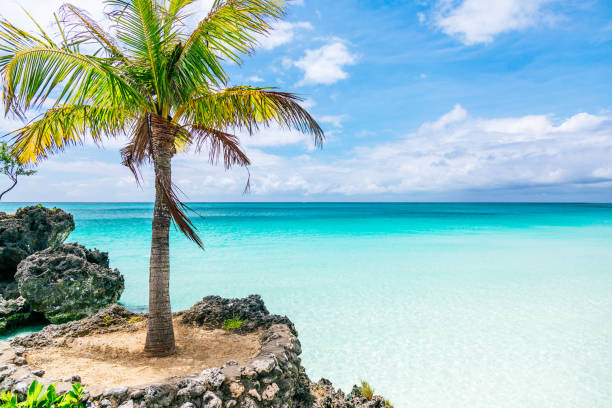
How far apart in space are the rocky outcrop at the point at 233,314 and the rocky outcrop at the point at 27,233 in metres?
6.10

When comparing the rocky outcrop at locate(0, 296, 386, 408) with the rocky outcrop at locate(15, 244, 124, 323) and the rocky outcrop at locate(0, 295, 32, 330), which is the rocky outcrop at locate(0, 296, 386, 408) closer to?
the rocky outcrop at locate(15, 244, 124, 323)

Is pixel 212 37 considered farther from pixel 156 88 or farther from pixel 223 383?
pixel 223 383

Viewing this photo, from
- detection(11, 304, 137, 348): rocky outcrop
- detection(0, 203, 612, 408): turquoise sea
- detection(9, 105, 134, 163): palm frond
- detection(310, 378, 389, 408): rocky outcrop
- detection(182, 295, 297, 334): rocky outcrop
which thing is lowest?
detection(0, 203, 612, 408): turquoise sea

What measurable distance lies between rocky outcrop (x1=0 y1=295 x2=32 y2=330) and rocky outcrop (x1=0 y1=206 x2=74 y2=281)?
1.43 metres

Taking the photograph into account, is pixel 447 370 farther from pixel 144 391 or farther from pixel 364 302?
pixel 144 391

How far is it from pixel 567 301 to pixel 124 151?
12.2 meters

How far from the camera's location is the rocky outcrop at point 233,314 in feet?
17.8

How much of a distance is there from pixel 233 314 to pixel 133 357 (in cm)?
161

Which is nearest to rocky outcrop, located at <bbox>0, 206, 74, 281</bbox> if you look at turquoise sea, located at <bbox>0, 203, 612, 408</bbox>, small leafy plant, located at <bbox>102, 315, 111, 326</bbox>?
turquoise sea, located at <bbox>0, 203, 612, 408</bbox>

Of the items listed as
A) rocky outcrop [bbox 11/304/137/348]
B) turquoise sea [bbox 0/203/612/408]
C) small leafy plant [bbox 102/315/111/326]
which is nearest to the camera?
rocky outcrop [bbox 11/304/137/348]

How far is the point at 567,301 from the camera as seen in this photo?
33.5 feet

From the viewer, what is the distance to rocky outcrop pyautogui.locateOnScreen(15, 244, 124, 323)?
722 cm

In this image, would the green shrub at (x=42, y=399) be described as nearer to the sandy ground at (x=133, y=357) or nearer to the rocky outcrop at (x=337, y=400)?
the sandy ground at (x=133, y=357)

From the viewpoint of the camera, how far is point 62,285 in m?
7.34
